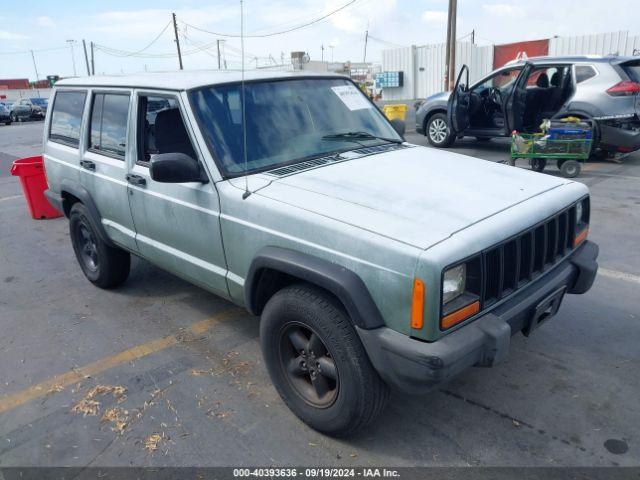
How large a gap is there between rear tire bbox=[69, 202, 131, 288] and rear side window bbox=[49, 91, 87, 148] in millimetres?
629

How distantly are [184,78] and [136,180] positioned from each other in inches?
31.8

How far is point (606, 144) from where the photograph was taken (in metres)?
9.24

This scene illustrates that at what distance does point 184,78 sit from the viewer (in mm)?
3586

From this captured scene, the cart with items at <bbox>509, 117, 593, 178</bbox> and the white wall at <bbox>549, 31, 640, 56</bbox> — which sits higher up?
the white wall at <bbox>549, 31, 640, 56</bbox>

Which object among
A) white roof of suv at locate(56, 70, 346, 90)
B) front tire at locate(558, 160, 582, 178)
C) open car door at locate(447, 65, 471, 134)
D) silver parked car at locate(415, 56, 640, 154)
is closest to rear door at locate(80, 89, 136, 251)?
white roof of suv at locate(56, 70, 346, 90)

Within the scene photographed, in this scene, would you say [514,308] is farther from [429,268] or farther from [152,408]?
[152,408]

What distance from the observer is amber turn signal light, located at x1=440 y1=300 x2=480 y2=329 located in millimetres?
2314

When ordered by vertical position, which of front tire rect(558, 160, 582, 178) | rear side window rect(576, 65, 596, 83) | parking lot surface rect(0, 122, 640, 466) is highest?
rear side window rect(576, 65, 596, 83)

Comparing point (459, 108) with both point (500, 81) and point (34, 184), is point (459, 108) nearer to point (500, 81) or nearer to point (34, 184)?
point (500, 81)

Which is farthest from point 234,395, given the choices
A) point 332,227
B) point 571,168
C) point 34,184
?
point 571,168

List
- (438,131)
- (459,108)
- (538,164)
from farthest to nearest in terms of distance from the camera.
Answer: (438,131) → (459,108) → (538,164)

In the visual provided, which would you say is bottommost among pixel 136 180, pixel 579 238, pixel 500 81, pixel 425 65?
pixel 579 238

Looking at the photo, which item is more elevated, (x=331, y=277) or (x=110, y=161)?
(x=110, y=161)

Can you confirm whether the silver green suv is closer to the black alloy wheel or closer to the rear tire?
the black alloy wheel
